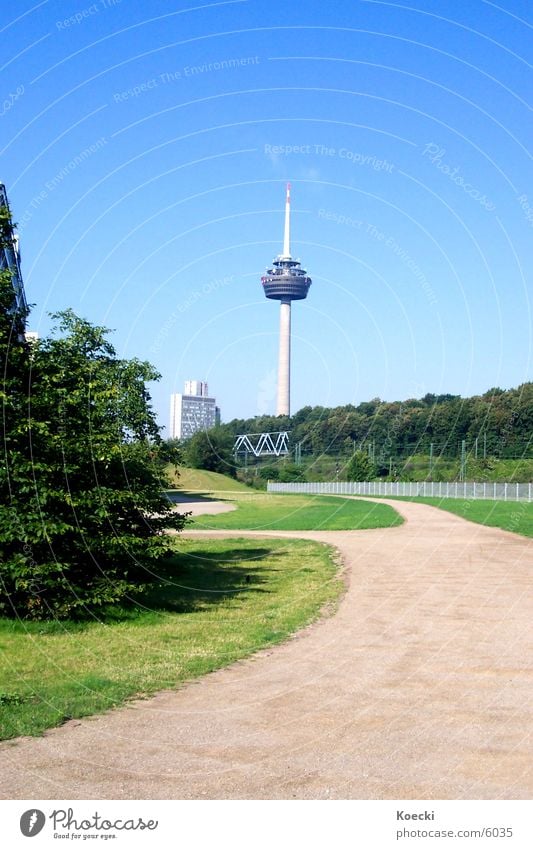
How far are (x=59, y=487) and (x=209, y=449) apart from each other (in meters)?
97.6

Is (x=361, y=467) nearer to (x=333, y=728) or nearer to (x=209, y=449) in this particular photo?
(x=209, y=449)

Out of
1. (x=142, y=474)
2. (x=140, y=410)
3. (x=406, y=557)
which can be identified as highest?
(x=140, y=410)

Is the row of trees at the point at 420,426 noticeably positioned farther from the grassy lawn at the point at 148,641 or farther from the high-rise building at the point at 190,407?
the grassy lawn at the point at 148,641

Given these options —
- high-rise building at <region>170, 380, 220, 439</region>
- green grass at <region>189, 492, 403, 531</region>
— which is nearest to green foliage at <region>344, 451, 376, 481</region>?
high-rise building at <region>170, 380, 220, 439</region>

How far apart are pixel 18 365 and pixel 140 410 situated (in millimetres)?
8435

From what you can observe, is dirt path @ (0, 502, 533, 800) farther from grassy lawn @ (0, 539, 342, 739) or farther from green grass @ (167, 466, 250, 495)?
green grass @ (167, 466, 250, 495)

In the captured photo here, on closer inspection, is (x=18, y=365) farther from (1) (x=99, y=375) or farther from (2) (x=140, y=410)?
(2) (x=140, y=410)

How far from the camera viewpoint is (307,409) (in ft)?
429

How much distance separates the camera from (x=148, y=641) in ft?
48.9

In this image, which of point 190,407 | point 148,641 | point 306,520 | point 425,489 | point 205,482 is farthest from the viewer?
point 190,407

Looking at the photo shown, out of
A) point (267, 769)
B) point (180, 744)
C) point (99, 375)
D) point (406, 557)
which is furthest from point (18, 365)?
point (406, 557)

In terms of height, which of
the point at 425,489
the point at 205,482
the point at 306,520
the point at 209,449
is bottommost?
the point at 306,520

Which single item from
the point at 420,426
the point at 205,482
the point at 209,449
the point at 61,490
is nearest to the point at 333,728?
the point at 61,490
